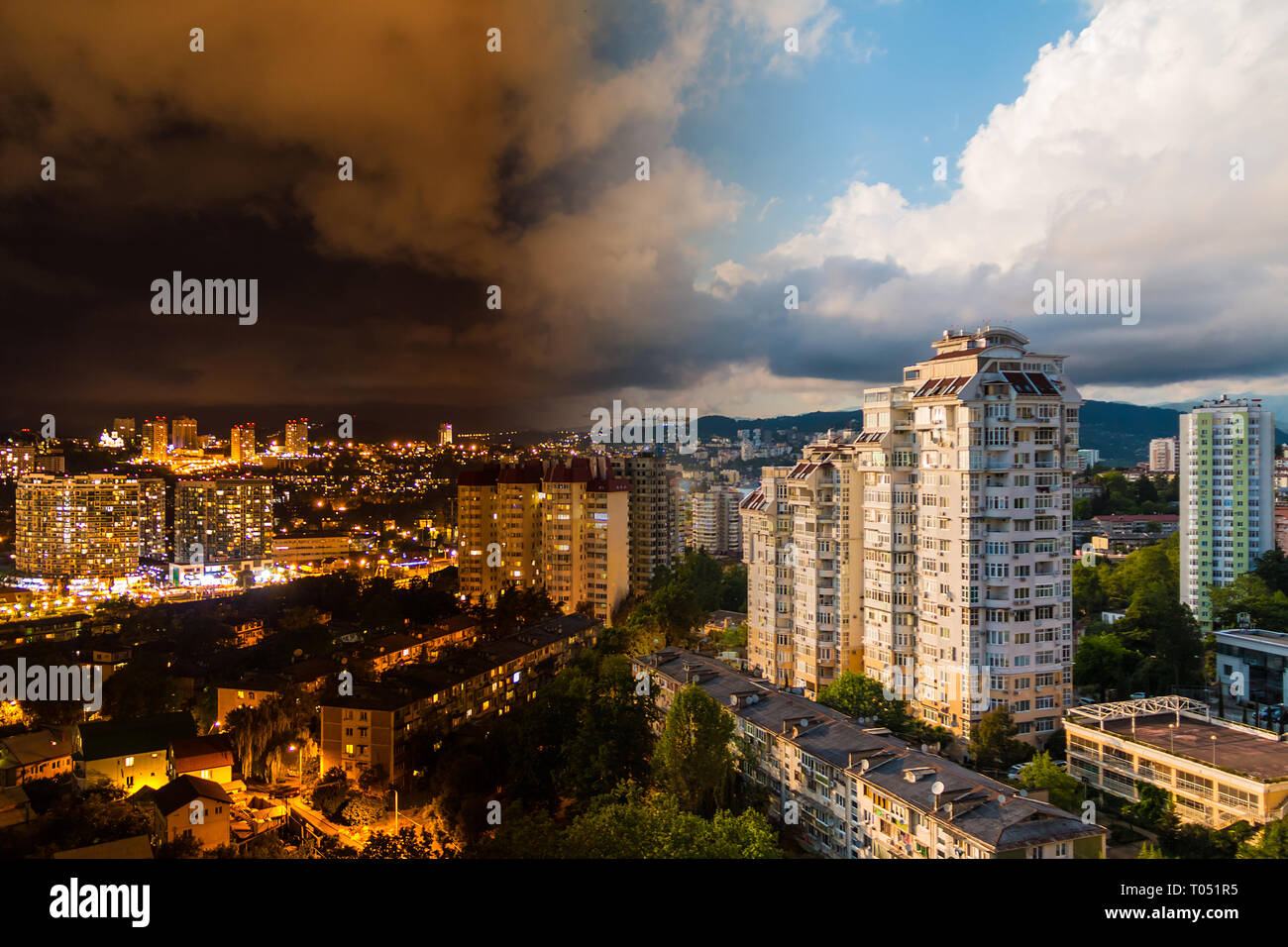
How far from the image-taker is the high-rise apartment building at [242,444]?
2964 centimetres

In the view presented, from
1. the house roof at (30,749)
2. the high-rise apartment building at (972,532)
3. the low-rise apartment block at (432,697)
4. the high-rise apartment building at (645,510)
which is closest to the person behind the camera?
the high-rise apartment building at (972,532)

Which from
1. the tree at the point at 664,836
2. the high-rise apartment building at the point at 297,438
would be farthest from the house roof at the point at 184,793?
the high-rise apartment building at the point at 297,438

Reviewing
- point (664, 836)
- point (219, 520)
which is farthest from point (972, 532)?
point (219, 520)

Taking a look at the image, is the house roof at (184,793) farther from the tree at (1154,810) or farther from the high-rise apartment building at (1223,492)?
the high-rise apartment building at (1223,492)

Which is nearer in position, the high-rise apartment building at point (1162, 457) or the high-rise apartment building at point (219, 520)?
the high-rise apartment building at point (1162, 457)

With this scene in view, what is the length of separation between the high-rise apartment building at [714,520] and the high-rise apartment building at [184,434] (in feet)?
61.7

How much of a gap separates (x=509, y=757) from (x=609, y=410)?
3.06 metres

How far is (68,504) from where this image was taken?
18812mm

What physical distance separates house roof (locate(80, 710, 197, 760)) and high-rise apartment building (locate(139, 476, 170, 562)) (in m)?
15.9

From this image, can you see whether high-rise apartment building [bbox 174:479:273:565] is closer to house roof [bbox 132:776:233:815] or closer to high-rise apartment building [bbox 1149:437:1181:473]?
house roof [bbox 132:776:233:815]

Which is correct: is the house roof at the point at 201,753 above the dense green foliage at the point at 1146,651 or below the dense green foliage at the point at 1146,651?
below

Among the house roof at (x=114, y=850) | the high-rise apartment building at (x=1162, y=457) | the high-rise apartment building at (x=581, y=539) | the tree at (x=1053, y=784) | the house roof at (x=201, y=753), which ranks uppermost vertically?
the high-rise apartment building at (x=1162, y=457)
